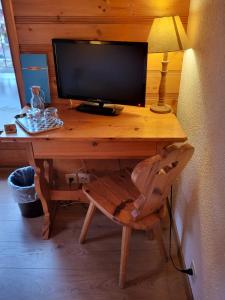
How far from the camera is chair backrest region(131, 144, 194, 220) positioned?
3.50 feet

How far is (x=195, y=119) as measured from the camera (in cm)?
134

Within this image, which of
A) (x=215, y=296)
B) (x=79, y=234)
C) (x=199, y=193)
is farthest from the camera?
(x=79, y=234)

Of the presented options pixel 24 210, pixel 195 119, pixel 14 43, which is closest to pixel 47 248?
pixel 24 210

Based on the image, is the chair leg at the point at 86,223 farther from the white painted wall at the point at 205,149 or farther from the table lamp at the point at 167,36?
the table lamp at the point at 167,36

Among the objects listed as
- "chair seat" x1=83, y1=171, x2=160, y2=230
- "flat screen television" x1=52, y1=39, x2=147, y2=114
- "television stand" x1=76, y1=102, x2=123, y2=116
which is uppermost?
"flat screen television" x1=52, y1=39, x2=147, y2=114

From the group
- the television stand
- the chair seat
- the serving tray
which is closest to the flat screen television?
the television stand

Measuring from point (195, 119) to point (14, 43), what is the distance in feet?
4.02

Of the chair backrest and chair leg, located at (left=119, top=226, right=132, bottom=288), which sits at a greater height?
the chair backrest

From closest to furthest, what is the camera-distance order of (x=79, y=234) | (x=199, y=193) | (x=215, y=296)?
(x=215, y=296) < (x=199, y=193) < (x=79, y=234)

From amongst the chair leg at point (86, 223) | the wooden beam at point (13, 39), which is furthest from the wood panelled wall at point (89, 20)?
the chair leg at point (86, 223)

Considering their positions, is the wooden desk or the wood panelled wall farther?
the wood panelled wall

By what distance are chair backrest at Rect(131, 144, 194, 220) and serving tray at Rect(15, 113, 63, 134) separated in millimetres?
574

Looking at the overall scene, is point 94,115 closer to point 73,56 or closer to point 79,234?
point 73,56

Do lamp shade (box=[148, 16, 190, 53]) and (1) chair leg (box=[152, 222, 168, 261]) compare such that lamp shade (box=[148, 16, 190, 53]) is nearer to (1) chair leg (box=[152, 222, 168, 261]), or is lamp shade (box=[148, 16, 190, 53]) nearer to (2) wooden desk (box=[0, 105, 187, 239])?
(2) wooden desk (box=[0, 105, 187, 239])
